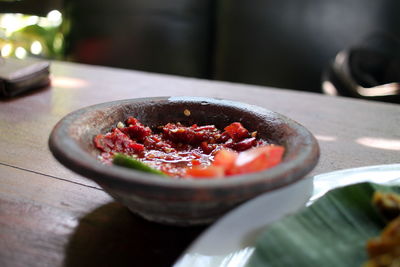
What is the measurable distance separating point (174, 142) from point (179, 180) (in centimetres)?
37

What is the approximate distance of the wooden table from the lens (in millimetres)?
777

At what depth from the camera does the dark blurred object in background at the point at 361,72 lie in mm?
2878

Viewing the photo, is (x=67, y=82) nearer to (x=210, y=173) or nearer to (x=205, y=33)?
(x=210, y=173)

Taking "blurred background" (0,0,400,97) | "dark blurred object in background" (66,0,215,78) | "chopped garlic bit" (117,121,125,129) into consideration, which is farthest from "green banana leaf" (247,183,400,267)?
"dark blurred object in background" (66,0,215,78)

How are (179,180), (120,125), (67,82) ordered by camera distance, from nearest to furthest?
(179,180), (120,125), (67,82)

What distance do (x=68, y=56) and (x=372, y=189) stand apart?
13.9ft

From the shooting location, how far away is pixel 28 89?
1.78 meters

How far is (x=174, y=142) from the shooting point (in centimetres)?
102

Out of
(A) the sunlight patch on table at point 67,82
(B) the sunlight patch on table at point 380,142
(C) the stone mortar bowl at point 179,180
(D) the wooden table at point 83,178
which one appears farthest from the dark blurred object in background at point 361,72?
(C) the stone mortar bowl at point 179,180

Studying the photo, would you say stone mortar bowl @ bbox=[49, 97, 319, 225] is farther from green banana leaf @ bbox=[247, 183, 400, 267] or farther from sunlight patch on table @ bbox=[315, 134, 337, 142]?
sunlight patch on table @ bbox=[315, 134, 337, 142]

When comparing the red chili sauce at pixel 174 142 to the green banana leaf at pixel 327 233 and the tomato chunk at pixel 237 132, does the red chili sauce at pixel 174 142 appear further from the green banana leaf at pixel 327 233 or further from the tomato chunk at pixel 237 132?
the green banana leaf at pixel 327 233

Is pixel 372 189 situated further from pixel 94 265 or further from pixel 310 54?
pixel 310 54

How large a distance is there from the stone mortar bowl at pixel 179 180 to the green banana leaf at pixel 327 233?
76 mm

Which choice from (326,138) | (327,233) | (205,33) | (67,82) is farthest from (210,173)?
(205,33)
